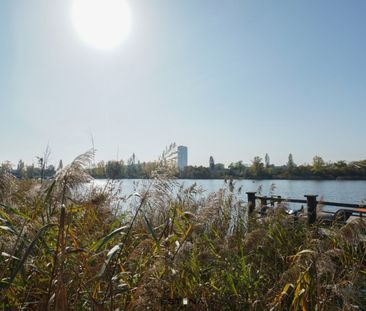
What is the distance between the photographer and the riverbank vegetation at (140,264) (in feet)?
6.22

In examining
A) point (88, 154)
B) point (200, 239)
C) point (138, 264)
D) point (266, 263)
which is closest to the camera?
point (88, 154)

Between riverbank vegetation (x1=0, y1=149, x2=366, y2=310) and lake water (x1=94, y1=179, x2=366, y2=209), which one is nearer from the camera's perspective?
riverbank vegetation (x1=0, y1=149, x2=366, y2=310)

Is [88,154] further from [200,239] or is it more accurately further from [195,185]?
[195,185]

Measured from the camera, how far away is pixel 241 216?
197 inches

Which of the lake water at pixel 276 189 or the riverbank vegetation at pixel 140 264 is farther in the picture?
the lake water at pixel 276 189

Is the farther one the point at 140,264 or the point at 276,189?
the point at 276,189

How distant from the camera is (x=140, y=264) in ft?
8.68

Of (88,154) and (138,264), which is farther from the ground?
(88,154)

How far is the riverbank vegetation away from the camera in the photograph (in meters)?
1.90

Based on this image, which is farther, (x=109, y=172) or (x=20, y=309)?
(x=109, y=172)

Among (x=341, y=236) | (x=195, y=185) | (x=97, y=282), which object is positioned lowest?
(x=97, y=282)

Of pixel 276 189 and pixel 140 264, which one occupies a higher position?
pixel 276 189

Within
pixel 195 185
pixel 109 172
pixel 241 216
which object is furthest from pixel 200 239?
pixel 109 172

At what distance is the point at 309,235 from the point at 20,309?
326 centimetres
